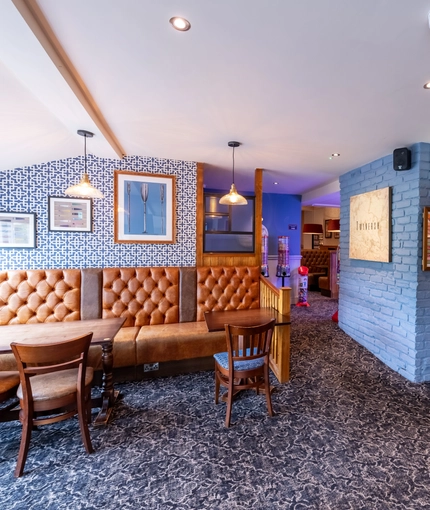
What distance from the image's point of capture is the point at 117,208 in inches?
138

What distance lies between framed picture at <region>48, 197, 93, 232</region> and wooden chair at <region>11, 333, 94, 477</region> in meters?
1.99

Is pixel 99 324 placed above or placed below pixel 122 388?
above

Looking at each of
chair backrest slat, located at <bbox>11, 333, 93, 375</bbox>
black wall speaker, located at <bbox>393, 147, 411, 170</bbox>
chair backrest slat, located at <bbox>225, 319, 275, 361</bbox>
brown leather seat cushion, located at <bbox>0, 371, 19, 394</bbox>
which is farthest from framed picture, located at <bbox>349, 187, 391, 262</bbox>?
brown leather seat cushion, located at <bbox>0, 371, 19, 394</bbox>

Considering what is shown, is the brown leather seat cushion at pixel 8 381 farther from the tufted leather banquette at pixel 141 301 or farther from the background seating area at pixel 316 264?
the background seating area at pixel 316 264

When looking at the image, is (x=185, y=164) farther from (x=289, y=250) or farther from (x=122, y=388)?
(x=289, y=250)

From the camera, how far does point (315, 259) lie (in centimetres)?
872

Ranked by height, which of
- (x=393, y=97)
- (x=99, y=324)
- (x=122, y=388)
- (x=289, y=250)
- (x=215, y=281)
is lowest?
(x=122, y=388)

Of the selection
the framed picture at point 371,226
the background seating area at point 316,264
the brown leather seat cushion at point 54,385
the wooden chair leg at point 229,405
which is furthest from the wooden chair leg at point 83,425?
the background seating area at point 316,264

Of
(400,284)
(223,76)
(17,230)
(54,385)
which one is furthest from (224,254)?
(17,230)

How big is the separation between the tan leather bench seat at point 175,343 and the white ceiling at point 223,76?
2.26m

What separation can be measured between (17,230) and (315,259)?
817 cm

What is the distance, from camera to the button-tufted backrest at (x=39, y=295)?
2.96 metres

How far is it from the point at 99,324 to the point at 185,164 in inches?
97.4

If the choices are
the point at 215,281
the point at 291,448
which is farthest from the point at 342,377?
the point at 215,281
